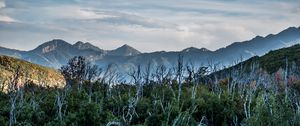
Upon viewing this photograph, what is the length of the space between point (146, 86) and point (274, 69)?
220 ft

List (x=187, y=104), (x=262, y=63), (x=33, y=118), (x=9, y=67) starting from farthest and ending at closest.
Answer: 1. (x=9, y=67)
2. (x=262, y=63)
3. (x=187, y=104)
4. (x=33, y=118)

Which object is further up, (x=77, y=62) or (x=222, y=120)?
(x=77, y=62)

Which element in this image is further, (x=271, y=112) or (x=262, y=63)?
(x=262, y=63)

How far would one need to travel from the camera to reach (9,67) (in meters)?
172

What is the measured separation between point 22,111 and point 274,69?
105 m

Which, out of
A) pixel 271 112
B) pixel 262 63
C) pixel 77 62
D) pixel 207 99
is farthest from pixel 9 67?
pixel 271 112

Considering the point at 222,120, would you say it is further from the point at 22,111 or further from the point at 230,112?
the point at 22,111

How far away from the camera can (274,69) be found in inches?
5507

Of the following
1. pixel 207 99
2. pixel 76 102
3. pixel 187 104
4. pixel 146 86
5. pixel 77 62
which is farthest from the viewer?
pixel 77 62

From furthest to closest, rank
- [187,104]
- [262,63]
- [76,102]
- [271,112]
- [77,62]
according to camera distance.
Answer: [262,63] → [77,62] → [187,104] → [76,102] → [271,112]

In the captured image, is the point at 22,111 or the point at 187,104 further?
the point at 187,104

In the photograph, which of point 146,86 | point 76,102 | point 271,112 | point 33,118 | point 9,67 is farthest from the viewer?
point 9,67

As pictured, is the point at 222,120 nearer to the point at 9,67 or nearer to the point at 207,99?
the point at 207,99

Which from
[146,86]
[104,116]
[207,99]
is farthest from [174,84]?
[104,116]
